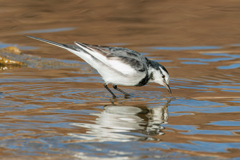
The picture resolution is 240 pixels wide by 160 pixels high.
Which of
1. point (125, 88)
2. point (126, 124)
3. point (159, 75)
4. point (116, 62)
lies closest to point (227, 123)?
point (126, 124)

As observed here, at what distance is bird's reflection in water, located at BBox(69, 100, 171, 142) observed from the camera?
525cm

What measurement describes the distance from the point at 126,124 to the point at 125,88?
2747mm

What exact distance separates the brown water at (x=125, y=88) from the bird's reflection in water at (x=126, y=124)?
1 centimetres

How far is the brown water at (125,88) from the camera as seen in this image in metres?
4.97

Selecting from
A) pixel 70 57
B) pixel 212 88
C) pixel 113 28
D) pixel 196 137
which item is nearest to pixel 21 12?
pixel 113 28

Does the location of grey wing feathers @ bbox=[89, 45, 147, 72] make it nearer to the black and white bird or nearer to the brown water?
the black and white bird

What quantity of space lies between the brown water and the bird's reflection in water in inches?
0.6

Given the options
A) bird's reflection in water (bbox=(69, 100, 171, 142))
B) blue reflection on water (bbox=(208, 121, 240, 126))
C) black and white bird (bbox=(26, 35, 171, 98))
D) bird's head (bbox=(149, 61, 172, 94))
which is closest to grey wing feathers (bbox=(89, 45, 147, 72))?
black and white bird (bbox=(26, 35, 171, 98))

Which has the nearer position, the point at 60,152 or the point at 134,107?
the point at 60,152

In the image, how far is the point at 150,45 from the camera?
1227 cm

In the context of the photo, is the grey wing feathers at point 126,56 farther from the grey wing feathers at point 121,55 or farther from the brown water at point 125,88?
the brown water at point 125,88

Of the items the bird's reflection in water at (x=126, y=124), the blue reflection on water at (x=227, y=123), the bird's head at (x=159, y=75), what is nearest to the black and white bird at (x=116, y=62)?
the bird's head at (x=159, y=75)

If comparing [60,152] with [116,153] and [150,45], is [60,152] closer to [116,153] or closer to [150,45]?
[116,153]

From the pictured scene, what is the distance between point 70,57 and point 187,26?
16.2ft
